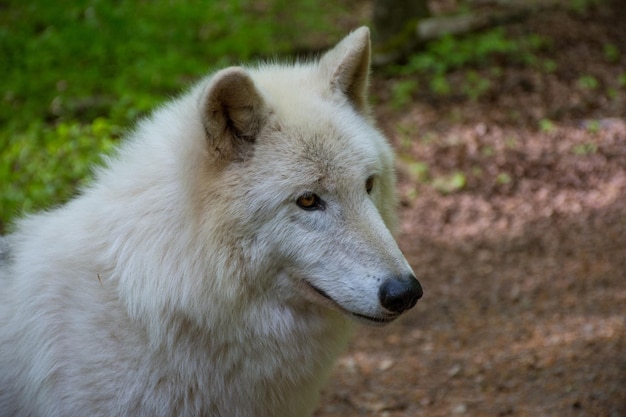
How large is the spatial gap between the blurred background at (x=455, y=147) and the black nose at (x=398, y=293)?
1881 mm

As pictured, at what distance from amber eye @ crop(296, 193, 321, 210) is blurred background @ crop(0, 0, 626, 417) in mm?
1381

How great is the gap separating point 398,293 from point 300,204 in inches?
23.9

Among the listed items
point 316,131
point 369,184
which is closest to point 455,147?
point 369,184

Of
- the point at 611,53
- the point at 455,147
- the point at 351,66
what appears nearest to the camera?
the point at 351,66

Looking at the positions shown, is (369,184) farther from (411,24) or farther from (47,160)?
(411,24)

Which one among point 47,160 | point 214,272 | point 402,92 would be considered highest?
point 214,272

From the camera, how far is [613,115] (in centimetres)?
926

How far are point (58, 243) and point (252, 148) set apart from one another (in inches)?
44.6

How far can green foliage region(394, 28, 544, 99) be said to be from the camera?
10039mm

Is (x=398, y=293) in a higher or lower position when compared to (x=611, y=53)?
higher

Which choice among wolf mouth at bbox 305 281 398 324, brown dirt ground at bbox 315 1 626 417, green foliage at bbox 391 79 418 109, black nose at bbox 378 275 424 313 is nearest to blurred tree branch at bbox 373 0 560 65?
brown dirt ground at bbox 315 1 626 417

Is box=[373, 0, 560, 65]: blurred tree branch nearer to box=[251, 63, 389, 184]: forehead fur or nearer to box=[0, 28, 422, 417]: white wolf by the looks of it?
box=[251, 63, 389, 184]: forehead fur

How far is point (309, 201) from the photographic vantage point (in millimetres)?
3254

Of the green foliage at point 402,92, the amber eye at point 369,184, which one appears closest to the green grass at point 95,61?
the green foliage at point 402,92
